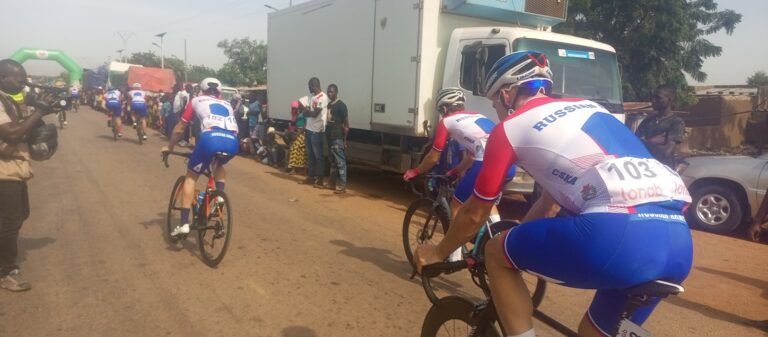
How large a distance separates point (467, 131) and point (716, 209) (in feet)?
17.6

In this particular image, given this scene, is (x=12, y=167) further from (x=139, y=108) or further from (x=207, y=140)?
(x=139, y=108)

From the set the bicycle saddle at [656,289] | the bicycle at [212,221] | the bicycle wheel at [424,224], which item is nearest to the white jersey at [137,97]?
the bicycle at [212,221]

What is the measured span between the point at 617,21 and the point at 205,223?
21.2 metres

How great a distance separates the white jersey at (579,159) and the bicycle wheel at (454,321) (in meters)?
0.64

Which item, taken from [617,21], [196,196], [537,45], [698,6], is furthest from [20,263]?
[698,6]

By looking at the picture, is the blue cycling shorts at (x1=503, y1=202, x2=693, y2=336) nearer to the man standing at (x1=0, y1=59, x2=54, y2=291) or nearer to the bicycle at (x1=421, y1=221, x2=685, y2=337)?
the bicycle at (x1=421, y1=221, x2=685, y2=337)

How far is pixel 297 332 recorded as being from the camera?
3584mm

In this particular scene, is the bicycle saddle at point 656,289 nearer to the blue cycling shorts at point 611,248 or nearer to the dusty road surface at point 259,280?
the blue cycling shorts at point 611,248

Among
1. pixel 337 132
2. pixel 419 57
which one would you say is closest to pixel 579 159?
pixel 419 57

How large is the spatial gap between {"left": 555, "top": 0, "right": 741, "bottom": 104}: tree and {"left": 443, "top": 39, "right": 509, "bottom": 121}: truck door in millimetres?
15145

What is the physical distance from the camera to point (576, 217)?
1852 millimetres

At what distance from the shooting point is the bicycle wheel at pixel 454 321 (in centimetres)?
229

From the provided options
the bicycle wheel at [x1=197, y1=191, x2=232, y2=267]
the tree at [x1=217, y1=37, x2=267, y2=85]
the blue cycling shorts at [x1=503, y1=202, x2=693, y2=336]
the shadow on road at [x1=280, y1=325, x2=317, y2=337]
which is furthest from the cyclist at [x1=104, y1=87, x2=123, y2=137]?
the tree at [x1=217, y1=37, x2=267, y2=85]

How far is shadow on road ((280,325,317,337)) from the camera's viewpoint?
3.55 metres
